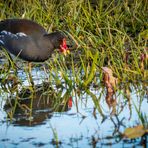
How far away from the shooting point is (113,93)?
648 cm

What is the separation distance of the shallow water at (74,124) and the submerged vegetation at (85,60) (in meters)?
0.05

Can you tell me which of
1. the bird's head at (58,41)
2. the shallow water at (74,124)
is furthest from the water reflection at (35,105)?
the bird's head at (58,41)

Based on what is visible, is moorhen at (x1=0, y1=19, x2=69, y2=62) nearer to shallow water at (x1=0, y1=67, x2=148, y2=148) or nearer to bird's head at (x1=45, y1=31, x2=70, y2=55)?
bird's head at (x1=45, y1=31, x2=70, y2=55)

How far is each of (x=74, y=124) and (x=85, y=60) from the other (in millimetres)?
2476

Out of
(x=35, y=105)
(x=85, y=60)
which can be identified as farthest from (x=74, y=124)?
(x=85, y=60)

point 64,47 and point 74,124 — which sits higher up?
point 64,47

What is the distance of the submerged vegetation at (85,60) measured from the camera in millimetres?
6547

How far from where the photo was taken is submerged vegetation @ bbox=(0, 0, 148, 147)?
21.5 feet

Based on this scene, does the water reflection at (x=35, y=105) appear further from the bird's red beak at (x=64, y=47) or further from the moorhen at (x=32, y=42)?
the bird's red beak at (x=64, y=47)

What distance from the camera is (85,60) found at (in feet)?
26.4

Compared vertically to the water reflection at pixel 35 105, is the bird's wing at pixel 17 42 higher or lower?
higher

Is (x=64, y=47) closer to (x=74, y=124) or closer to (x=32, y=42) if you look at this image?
(x=32, y=42)

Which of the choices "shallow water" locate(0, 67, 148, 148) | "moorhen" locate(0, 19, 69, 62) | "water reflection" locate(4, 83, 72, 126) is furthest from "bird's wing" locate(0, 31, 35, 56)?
"shallow water" locate(0, 67, 148, 148)

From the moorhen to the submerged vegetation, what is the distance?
0.14 m
